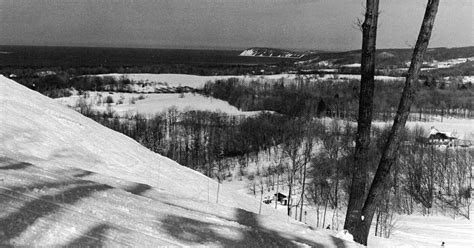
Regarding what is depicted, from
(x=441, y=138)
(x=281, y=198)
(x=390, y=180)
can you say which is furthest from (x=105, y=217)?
(x=441, y=138)

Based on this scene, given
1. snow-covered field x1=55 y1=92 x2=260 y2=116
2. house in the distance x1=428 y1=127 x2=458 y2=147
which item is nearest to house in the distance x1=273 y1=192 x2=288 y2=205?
house in the distance x1=428 y1=127 x2=458 y2=147

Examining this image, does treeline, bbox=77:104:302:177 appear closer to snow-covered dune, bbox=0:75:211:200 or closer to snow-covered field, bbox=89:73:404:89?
snow-covered field, bbox=89:73:404:89

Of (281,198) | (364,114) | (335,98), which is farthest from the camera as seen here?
(335,98)

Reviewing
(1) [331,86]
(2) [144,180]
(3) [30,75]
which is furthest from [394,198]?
(3) [30,75]

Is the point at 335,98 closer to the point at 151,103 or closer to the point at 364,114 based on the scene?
the point at 151,103

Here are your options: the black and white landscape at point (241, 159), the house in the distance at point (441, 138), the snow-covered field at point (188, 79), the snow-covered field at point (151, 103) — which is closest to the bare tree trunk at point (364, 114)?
the black and white landscape at point (241, 159)

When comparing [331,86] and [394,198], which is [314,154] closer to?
[394,198]
